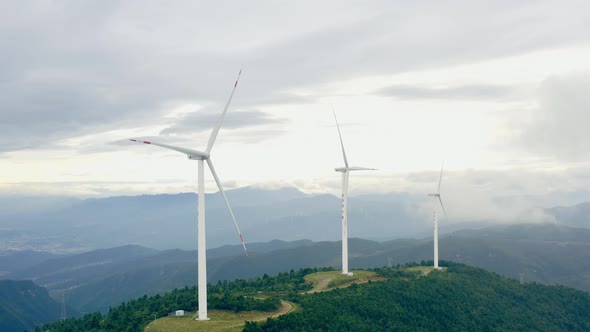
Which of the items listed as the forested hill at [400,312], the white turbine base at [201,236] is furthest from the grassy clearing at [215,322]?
the white turbine base at [201,236]

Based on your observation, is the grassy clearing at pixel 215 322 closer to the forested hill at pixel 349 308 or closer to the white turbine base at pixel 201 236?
the forested hill at pixel 349 308

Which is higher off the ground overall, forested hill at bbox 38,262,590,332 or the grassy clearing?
the grassy clearing

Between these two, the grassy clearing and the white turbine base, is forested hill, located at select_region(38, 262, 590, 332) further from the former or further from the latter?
the white turbine base

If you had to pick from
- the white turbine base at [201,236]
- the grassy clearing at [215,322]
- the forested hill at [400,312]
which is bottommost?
the forested hill at [400,312]

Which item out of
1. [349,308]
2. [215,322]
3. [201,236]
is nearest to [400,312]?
[349,308]

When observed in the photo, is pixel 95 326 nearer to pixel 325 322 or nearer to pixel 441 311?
pixel 325 322

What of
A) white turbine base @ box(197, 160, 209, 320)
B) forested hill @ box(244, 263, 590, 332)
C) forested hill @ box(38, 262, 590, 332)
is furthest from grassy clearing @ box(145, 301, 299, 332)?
white turbine base @ box(197, 160, 209, 320)

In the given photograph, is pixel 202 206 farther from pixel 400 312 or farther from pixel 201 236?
pixel 400 312

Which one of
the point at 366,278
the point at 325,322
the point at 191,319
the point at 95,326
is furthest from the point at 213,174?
the point at 366,278
